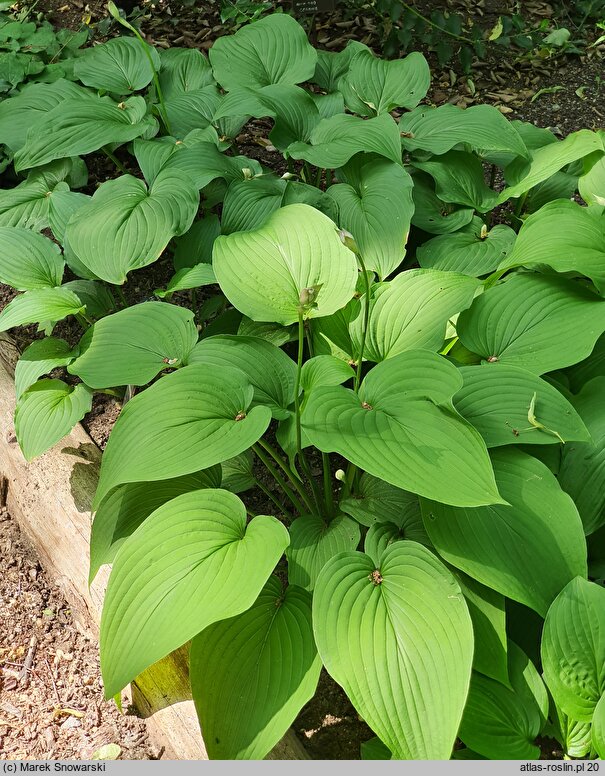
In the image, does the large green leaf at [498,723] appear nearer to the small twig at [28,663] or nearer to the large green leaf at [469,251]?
the small twig at [28,663]

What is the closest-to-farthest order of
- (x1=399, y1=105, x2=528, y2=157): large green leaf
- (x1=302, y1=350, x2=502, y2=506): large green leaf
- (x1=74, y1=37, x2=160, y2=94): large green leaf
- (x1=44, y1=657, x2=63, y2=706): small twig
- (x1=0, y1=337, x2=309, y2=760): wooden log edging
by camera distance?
(x1=302, y1=350, x2=502, y2=506): large green leaf, (x1=0, y1=337, x2=309, y2=760): wooden log edging, (x1=44, y1=657, x2=63, y2=706): small twig, (x1=399, y1=105, x2=528, y2=157): large green leaf, (x1=74, y1=37, x2=160, y2=94): large green leaf

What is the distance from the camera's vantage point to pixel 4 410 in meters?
2.14

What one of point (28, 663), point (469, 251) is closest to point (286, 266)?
point (469, 251)

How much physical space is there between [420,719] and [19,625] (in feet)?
3.80

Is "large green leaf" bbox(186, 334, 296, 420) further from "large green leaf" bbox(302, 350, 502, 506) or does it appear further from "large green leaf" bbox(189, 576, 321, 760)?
"large green leaf" bbox(189, 576, 321, 760)

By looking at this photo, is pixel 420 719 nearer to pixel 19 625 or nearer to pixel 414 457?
pixel 414 457

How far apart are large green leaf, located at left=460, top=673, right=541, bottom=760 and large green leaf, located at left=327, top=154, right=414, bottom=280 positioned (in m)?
1.19

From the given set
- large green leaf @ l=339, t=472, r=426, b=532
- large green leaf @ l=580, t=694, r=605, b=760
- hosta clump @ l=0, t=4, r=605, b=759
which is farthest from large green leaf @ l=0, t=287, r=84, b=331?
large green leaf @ l=580, t=694, r=605, b=760

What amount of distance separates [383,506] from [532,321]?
653 millimetres

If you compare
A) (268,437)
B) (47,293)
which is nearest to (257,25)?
(47,293)

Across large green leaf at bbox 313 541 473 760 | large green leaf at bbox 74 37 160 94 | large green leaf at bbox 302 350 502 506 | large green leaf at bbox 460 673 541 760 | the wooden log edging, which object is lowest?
the wooden log edging

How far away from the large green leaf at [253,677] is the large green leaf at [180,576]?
134mm

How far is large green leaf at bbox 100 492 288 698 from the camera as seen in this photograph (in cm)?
131

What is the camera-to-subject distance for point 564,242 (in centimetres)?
202
